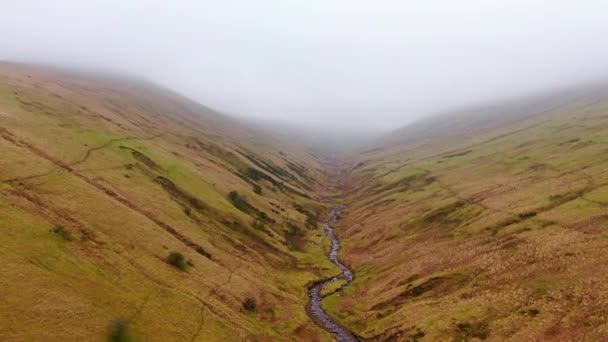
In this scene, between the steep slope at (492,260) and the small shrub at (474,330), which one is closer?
the small shrub at (474,330)

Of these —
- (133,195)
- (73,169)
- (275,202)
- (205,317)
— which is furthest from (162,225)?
(275,202)

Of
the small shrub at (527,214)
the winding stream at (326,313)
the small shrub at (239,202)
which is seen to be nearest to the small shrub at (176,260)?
the winding stream at (326,313)

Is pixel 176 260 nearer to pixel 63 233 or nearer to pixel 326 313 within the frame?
pixel 63 233

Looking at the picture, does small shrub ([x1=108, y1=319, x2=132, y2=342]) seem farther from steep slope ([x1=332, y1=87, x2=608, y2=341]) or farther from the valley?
steep slope ([x1=332, y1=87, x2=608, y2=341])

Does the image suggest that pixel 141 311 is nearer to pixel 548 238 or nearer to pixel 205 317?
pixel 205 317

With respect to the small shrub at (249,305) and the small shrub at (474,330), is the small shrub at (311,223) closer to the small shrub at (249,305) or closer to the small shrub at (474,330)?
the small shrub at (249,305)

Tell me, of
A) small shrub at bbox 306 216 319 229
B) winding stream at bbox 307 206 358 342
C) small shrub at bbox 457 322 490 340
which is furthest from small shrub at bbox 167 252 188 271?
small shrub at bbox 306 216 319 229

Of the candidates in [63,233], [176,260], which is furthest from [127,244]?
[63,233]
